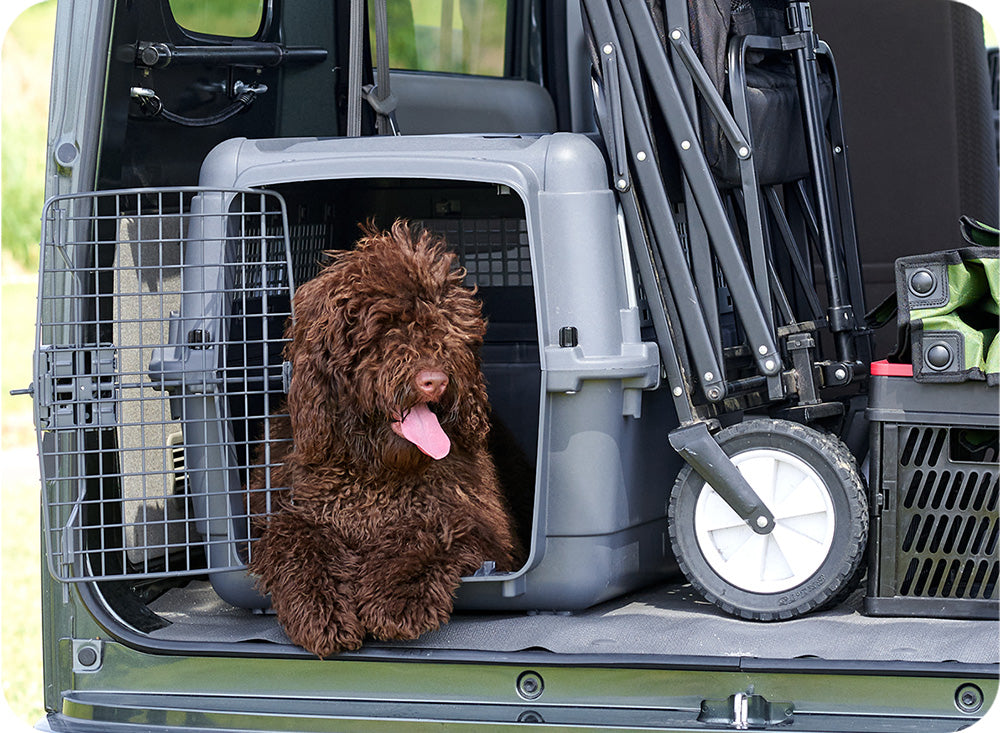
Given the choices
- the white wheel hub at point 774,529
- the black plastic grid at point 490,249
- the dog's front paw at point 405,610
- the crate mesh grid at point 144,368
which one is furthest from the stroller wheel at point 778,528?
the crate mesh grid at point 144,368

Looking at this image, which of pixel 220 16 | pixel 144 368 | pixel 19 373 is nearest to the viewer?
pixel 144 368

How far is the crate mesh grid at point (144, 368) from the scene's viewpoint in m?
2.32

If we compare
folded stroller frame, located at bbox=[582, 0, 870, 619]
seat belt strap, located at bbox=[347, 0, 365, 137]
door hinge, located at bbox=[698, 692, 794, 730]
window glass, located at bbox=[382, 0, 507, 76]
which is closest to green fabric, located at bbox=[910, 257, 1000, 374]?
folded stroller frame, located at bbox=[582, 0, 870, 619]

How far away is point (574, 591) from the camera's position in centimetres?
236

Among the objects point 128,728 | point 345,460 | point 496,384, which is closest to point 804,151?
point 496,384

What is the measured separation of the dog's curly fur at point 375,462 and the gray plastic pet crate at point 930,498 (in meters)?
0.71

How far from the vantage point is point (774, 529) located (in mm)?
2336

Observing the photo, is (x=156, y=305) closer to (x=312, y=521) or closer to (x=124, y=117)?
(x=124, y=117)

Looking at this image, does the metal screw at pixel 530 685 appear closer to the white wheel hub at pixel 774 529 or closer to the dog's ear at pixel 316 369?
the white wheel hub at pixel 774 529

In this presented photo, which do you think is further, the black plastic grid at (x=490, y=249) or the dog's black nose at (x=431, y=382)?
the black plastic grid at (x=490, y=249)

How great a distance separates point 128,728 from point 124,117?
1.16m

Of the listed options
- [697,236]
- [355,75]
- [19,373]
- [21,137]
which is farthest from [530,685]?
[19,373]

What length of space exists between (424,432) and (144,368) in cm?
75

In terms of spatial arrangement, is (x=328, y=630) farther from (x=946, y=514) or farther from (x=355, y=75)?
(x=355, y=75)
